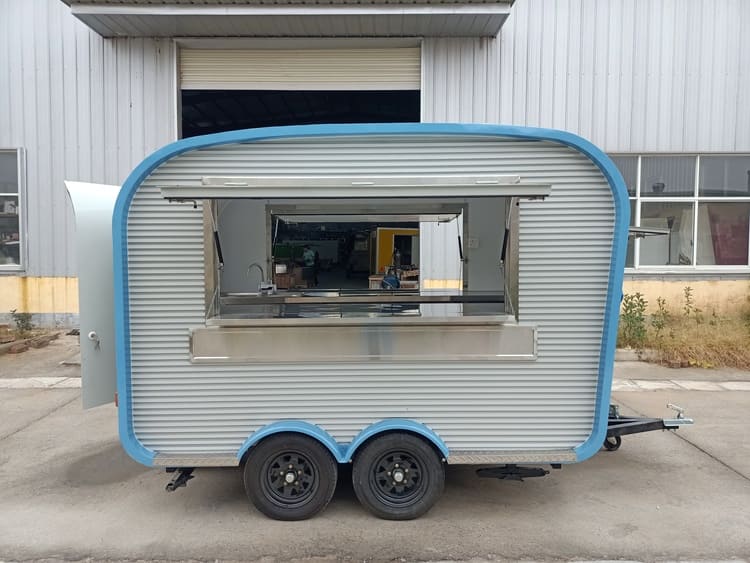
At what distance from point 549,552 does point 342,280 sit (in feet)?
13.8

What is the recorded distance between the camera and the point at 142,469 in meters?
4.88

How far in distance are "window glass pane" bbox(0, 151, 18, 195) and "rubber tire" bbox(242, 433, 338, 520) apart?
10.1 m

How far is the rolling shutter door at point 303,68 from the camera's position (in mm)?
10688

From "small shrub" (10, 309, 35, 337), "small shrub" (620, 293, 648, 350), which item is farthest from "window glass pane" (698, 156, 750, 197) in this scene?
"small shrub" (10, 309, 35, 337)

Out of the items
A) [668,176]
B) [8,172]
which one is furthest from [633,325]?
[8,172]

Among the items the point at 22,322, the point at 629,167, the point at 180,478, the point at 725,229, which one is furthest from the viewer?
the point at 725,229

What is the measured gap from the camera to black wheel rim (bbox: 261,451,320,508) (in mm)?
3750

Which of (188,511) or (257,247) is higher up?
(257,247)

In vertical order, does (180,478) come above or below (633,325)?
below

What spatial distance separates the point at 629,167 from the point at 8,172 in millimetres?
12553

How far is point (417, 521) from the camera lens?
3783 mm

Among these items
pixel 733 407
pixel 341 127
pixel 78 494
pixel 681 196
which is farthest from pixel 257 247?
pixel 681 196

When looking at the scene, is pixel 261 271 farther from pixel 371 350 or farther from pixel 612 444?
Result: pixel 612 444

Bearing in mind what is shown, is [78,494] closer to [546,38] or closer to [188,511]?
[188,511]
